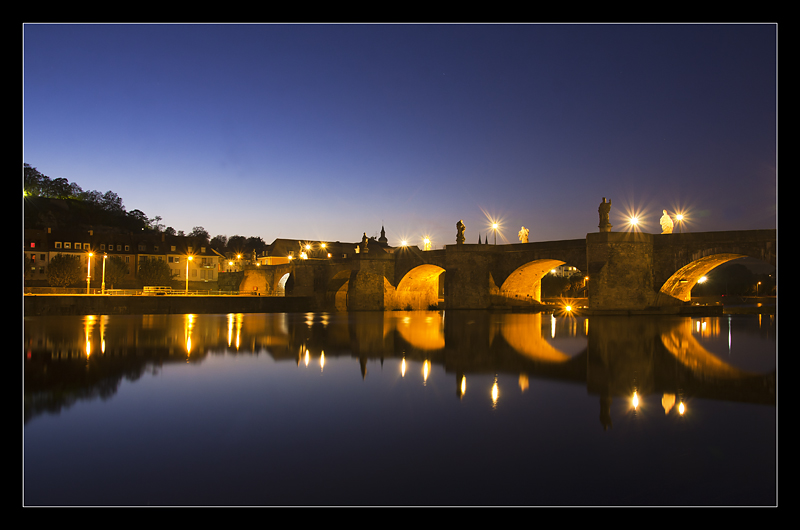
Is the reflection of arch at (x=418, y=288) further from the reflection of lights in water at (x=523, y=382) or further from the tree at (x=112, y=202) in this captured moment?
the tree at (x=112, y=202)

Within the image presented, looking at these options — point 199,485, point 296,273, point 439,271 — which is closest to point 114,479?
point 199,485

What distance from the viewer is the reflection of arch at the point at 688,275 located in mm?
26000

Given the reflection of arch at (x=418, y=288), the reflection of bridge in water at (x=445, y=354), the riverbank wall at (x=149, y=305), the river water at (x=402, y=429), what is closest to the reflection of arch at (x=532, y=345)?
the reflection of bridge in water at (x=445, y=354)

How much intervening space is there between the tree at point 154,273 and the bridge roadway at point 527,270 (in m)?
24.1

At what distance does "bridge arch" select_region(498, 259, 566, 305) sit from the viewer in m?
34.5

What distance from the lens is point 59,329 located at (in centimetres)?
2152

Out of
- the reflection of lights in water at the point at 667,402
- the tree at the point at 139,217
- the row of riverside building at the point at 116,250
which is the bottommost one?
the reflection of lights in water at the point at 667,402

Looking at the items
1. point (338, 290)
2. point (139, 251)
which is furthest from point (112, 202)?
point (338, 290)

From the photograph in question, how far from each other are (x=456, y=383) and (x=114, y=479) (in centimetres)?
603

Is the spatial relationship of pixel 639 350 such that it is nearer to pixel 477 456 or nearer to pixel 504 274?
pixel 477 456

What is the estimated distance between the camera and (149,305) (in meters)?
36.5

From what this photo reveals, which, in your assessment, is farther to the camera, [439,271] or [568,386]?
[439,271]

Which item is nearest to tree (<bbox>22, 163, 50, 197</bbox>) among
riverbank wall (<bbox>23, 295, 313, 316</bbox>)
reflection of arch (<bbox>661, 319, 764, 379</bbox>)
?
riverbank wall (<bbox>23, 295, 313, 316</bbox>)

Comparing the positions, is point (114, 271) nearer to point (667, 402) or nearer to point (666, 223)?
point (666, 223)
